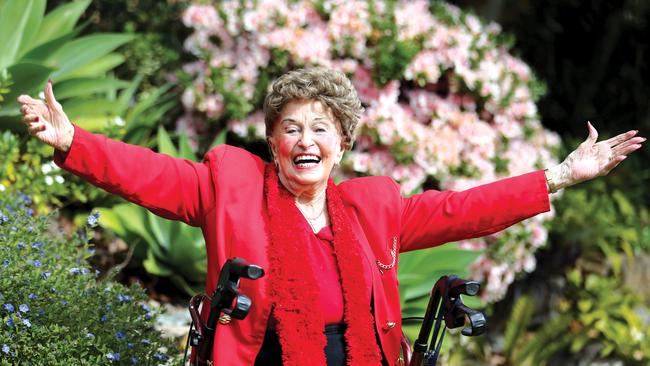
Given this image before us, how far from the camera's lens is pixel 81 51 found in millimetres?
5473

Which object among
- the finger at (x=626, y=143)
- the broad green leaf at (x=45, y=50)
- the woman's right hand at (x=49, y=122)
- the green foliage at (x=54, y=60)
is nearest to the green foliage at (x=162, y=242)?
the green foliage at (x=54, y=60)

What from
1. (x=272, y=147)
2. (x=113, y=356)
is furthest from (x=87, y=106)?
(x=113, y=356)

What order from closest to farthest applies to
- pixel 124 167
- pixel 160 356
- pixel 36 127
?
1. pixel 36 127
2. pixel 124 167
3. pixel 160 356

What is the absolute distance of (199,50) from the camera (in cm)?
581

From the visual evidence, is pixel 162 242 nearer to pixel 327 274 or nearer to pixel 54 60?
pixel 54 60

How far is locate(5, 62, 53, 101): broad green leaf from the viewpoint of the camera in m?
4.80

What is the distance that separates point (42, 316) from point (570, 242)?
4.72 meters

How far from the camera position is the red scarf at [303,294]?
284 cm

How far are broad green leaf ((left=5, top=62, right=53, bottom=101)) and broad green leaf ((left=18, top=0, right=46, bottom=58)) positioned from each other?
1.41 ft

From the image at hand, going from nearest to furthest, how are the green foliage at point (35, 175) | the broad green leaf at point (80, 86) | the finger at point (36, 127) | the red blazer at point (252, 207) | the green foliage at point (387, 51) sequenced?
1. the finger at point (36, 127)
2. the red blazer at point (252, 207)
3. the green foliage at point (35, 175)
4. the broad green leaf at point (80, 86)
5. the green foliage at point (387, 51)

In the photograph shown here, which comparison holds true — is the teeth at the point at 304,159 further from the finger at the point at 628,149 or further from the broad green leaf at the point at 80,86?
the broad green leaf at the point at 80,86

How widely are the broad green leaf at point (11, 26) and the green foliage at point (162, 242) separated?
1.03 metres

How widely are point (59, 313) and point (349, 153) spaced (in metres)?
2.69

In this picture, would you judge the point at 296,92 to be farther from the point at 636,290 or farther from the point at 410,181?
the point at 636,290
